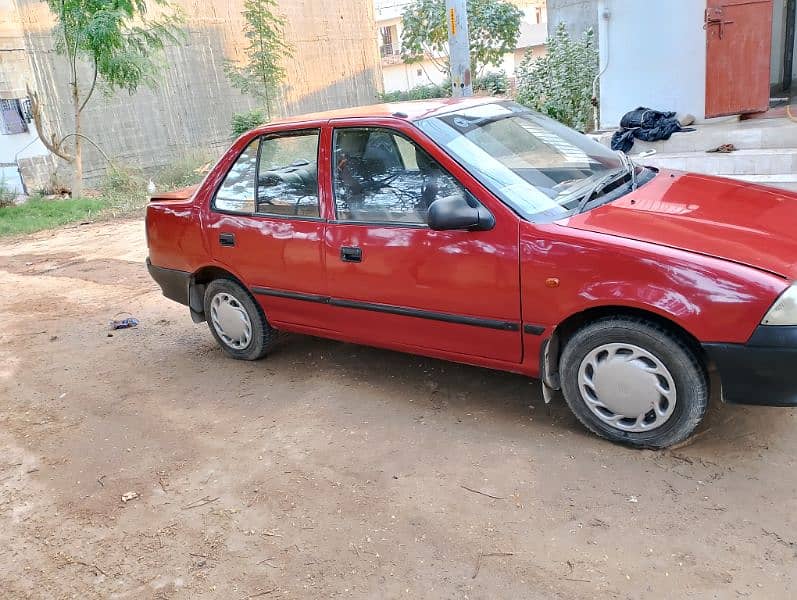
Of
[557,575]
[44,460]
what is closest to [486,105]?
[557,575]

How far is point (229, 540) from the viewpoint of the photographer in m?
2.94

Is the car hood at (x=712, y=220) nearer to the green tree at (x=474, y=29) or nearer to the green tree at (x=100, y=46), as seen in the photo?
the green tree at (x=100, y=46)

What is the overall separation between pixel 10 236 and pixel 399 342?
1057 centimetres

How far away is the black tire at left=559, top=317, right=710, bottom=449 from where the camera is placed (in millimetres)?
2957

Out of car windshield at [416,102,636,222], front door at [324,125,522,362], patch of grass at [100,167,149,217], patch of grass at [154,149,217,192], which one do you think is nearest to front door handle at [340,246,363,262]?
front door at [324,125,522,362]

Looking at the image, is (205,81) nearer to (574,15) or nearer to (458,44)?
(574,15)

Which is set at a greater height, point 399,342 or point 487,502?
point 399,342

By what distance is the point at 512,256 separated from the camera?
3264 millimetres

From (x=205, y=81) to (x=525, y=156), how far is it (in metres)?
16.7

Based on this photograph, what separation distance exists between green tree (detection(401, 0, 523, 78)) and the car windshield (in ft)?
44.8

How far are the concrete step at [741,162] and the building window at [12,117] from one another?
13.6 metres

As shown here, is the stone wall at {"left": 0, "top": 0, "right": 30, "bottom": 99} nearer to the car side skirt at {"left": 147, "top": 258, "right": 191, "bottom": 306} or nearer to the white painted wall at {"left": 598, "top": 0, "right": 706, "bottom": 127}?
the car side skirt at {"left": 147, "top": 258, "right": 191, "bottom": 306}

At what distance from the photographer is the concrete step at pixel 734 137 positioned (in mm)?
7180

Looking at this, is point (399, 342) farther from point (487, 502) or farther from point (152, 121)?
point (152, 121)
